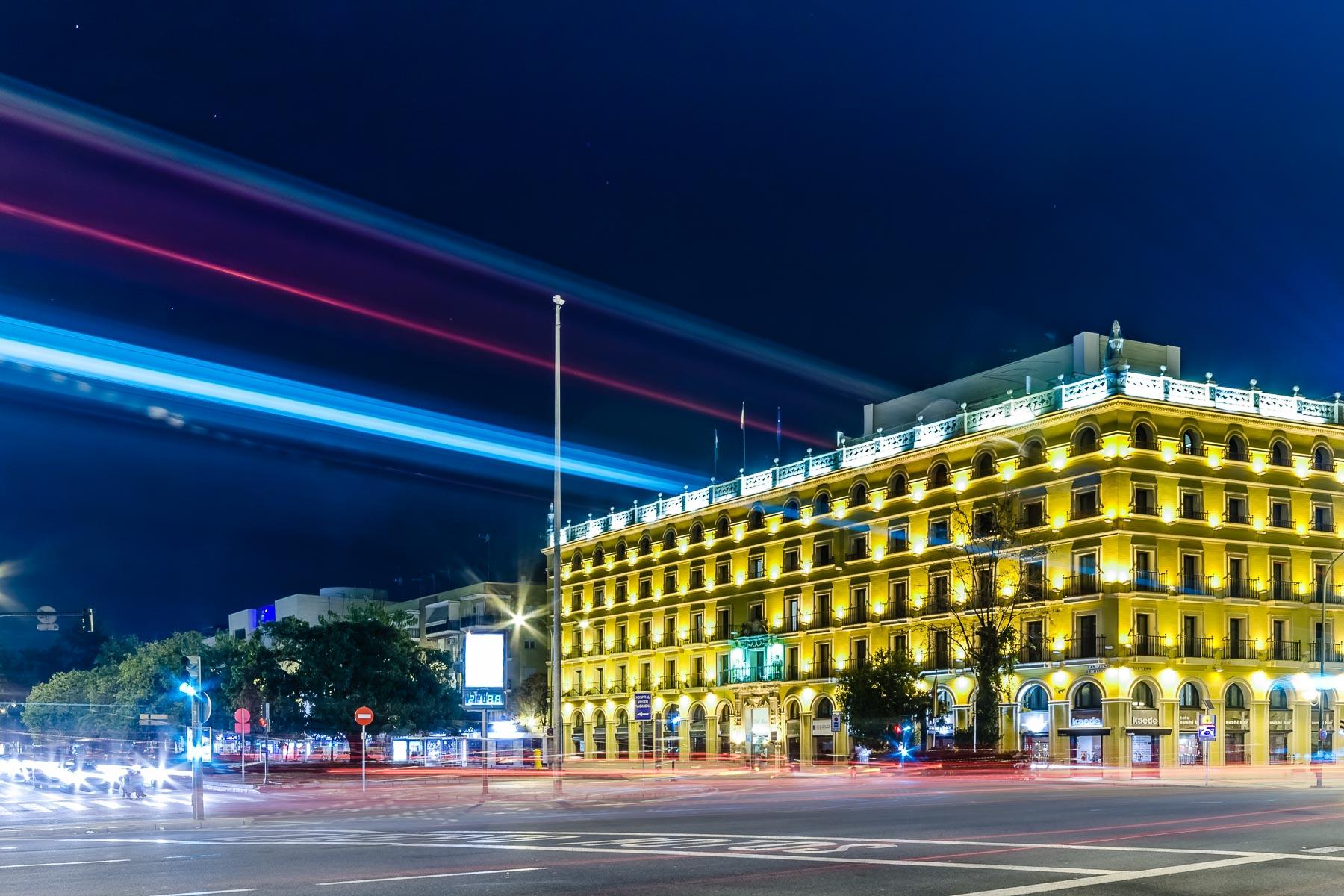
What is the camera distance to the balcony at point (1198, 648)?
63969 millimetres

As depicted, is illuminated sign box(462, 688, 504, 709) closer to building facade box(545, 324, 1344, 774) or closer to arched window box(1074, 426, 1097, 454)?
building facade box(545, 324, 1344, 774)

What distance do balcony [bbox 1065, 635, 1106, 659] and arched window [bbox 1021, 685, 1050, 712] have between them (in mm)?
2825

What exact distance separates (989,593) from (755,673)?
2168cm

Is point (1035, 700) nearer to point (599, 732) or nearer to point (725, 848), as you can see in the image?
point (599, 732)

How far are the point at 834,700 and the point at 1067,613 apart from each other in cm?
1793

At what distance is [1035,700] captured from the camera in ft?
221

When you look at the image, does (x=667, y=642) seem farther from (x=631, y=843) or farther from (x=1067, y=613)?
(x=631, y=843)

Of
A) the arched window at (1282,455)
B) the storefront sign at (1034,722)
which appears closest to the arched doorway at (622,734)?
the storefront sign at (1034,722)

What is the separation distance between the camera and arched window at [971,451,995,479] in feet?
231

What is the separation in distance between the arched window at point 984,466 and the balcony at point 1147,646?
11.2 meters

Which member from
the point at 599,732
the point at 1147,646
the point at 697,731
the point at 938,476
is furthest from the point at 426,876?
the point at 599,732

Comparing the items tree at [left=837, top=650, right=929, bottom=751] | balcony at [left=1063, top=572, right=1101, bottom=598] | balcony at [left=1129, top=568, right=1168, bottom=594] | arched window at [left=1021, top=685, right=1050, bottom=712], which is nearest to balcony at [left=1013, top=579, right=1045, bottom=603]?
balcony at [left=1063, top=572, right=1101, bottom=598]

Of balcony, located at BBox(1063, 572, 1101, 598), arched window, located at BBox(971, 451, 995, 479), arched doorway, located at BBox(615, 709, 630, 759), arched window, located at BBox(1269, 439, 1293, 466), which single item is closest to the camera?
balcony, located at BBox(1063, 572, 1101, 598)

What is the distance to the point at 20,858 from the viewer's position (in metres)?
21.2
